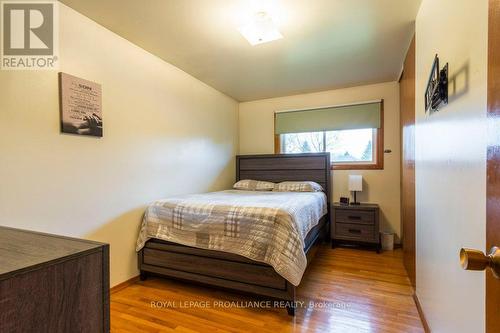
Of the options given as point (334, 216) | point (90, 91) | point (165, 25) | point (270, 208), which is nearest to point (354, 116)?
point (334, 216)

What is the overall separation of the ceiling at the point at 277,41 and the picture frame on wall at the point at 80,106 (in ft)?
1.85

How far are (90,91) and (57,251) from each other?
62.4 inches

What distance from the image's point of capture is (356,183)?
3.33 metres

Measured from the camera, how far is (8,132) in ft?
5.01

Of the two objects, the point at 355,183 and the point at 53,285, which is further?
the point at 355,183

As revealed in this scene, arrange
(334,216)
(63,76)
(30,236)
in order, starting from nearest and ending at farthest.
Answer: (30,236), (63,76), (334,216)

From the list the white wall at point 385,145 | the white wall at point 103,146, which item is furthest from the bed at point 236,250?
the white wall at point 385,145

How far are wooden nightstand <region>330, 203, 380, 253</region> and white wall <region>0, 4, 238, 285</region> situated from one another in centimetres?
193

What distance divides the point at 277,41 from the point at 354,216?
2322 mm

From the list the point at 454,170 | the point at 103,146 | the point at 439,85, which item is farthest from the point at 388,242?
the point at 103,146

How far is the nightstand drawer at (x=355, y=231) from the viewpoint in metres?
3.12

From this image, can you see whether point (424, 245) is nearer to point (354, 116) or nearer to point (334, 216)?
point (334, 216)

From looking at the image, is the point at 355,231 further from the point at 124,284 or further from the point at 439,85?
the point at 124,284

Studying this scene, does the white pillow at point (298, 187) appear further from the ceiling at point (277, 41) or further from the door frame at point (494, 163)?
the door frame at point (494, 163)
